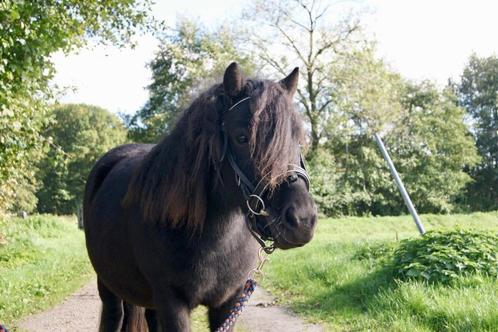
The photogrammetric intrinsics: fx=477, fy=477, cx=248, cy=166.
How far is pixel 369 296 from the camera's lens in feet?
18.8

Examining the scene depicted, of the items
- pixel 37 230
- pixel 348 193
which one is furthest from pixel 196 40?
pixel 37 230

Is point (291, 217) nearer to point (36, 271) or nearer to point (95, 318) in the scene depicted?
point (95, 318)

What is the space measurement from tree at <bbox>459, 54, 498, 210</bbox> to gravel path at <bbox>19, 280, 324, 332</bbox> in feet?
131

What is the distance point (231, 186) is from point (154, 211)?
488 mm

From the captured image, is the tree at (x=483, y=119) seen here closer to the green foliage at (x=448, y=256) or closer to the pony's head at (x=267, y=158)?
the green foliage at (x=448, y=256)

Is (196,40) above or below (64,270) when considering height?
above

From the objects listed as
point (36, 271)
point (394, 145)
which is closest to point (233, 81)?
point (36, 271)

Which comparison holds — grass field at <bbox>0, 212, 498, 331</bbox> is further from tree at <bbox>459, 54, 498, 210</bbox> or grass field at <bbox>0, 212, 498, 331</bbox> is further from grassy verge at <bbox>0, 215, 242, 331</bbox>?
tree at <bbox>459, 54, 498, 210</bbox>

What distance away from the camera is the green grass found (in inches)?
166

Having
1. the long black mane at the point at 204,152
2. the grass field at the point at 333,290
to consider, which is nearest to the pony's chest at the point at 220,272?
the long black mane at the point at 204,152

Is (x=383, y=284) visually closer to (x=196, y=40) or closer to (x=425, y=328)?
(x=425, y=328)

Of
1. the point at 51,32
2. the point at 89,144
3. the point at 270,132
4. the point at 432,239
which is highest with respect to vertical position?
the point at 89,144

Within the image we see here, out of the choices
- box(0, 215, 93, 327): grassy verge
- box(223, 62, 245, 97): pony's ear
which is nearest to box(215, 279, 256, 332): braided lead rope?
box(223, 62, 245, 97): pony's ear

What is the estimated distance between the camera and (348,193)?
30188 mm
